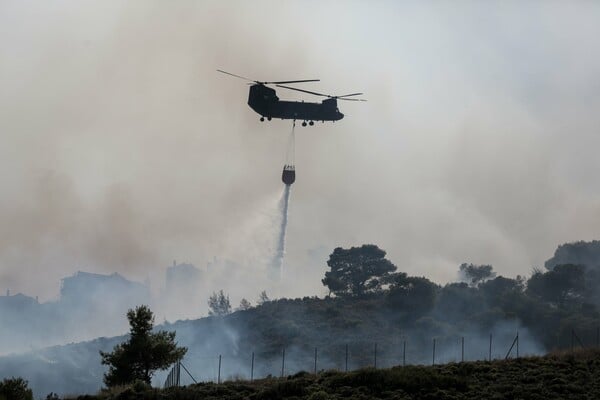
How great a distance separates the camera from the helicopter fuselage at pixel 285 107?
Answer: 4717 inches

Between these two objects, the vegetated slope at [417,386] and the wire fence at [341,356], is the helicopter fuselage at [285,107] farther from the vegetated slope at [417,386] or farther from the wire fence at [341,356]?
the vegetated slope at [417,386]

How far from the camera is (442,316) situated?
19175 cm

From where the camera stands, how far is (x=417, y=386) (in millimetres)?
70500

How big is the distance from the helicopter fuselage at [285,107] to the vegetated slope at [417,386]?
47978 millimetres

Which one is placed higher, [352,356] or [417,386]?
[352,356]

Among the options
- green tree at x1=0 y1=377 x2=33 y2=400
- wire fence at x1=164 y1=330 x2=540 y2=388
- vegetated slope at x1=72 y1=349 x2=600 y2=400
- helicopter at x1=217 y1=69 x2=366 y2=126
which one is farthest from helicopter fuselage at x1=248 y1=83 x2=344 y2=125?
green tree at x1=0 y1=377 x2=33 y2=400

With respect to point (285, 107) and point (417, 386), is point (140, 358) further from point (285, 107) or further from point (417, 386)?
point (285, 107)

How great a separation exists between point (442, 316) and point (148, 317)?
11182cm

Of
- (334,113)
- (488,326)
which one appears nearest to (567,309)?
(488,326)

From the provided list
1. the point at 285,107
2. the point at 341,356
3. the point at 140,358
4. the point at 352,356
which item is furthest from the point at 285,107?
the point at 341,356

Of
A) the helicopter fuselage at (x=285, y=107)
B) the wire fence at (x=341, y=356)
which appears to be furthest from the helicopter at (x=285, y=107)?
the wire fence at (x=341, y=356)

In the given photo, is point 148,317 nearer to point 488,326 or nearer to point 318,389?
point 318,389

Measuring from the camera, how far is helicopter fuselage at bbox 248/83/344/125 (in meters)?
120

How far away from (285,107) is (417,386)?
181 feet
